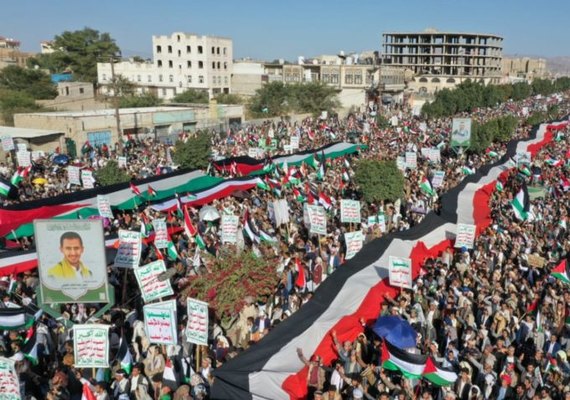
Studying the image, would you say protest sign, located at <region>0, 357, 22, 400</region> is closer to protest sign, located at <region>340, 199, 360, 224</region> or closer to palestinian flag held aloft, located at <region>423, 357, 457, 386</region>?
palestinian flag held aloft, located at <region>423, 357, 457, 386</region>

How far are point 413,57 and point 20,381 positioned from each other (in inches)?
4126

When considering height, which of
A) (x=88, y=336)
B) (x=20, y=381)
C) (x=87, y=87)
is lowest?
(x=20, y=381)

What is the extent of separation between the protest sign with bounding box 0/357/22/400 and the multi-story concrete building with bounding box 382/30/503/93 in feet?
320

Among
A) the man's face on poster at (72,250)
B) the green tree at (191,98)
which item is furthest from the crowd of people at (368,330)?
the green tree at (191,98)

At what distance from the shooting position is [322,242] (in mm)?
13516

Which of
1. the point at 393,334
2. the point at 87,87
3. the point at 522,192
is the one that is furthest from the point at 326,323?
the point at 87,87

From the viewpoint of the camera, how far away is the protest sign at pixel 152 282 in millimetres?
9039

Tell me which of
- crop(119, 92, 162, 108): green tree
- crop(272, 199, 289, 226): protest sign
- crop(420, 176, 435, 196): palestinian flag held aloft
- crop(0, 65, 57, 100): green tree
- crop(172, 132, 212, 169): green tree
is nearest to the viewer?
crop(272, 199, 289, 226): protest sign

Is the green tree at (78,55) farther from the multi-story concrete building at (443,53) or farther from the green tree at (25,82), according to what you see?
the multi-story concrete building at (443,53)

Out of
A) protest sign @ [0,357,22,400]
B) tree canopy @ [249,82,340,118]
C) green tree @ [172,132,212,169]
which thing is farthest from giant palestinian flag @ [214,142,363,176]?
tree canopy @ [249,82,340,118]

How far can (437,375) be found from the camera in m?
7.11

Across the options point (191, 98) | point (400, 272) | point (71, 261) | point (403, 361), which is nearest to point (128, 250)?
point (71, 261)

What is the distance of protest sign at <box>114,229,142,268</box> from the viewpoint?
1087cm

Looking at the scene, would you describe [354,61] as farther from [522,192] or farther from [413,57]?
[522,192]
